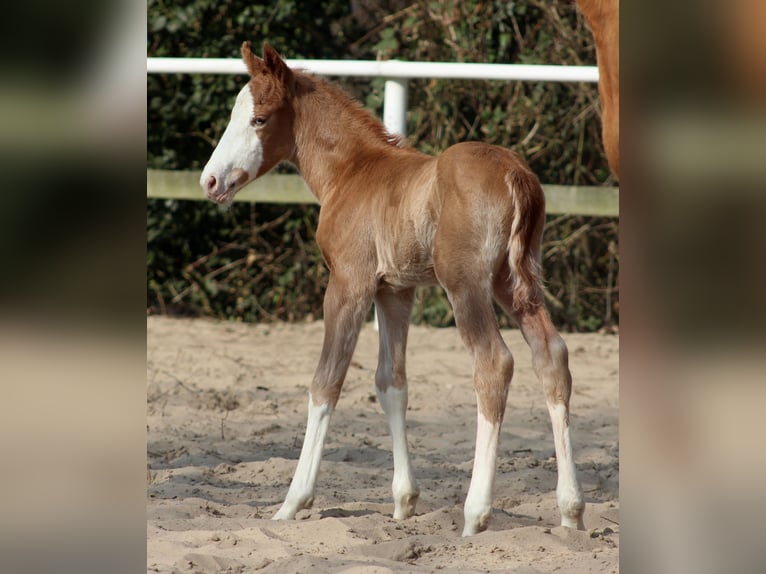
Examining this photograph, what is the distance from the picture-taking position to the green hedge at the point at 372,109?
29.3ft

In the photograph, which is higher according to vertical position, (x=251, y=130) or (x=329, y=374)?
(x=251, y=130)

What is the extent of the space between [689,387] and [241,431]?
13.7ft

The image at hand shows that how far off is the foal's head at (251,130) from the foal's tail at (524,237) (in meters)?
1.22

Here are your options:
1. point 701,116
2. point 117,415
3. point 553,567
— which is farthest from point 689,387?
point 553,567

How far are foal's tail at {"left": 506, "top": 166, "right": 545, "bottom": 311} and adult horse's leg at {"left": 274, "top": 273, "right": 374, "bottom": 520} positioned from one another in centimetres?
65

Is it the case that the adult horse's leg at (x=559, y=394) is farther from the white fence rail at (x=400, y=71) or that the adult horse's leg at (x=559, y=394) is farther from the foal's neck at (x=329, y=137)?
A: the white fence rail at (x=400, y=71)

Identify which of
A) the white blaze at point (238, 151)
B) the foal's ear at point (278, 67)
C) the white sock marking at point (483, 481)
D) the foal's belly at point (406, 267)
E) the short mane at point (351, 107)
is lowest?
the white sock marking at point (483, 481)

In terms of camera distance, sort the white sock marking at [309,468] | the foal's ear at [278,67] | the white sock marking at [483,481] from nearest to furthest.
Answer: the white sock marking at [483,481] < the white sock marking at [309,468] < the foal's ear at [278,67]

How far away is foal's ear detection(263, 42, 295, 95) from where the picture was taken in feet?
14.0

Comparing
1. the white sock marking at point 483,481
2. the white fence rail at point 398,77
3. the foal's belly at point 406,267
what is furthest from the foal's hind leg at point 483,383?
the white fence rail at point 398,77

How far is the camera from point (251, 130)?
4332mm

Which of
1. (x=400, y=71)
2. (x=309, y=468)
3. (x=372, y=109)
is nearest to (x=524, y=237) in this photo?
(x=309, y=468)

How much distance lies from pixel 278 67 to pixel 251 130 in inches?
11.9

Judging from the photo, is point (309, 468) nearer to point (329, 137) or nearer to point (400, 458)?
point (400, 458)
